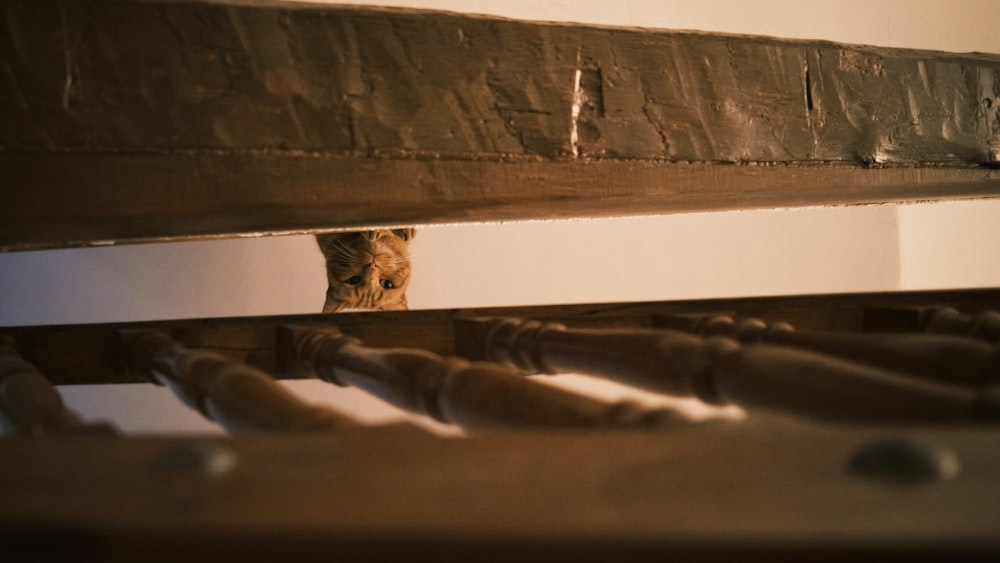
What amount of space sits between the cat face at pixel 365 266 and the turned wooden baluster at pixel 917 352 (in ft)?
6.20

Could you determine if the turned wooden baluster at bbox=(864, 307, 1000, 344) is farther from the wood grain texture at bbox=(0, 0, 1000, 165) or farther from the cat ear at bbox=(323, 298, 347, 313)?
the cat ear at bbox=(323, 298, 347, 313)

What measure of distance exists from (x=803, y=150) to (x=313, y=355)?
1087mm

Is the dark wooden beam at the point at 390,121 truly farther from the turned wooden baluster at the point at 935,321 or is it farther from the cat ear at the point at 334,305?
the cat ear at the point at 334,305

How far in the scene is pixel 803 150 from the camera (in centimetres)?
167

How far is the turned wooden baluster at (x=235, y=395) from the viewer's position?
90cm

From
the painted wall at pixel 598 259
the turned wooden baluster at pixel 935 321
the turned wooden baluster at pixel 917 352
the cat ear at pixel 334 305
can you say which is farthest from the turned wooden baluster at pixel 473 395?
the painted wall at pixel 598 259

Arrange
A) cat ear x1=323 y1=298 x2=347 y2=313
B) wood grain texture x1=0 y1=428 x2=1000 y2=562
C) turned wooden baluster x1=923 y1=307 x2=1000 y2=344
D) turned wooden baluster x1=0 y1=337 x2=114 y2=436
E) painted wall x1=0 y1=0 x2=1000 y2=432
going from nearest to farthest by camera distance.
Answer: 1. wood grain texture x1=0 y1=428 x2=1000 y2=562
2. turned wooden baluster x1=0 y1=337 x2=114 y2=436
3. turned wooden baluster x1=923 y1=307 x2=1000 y2=344
4. cat ear x1=323 y1=298 x2=347 y2=313
5. painted wall x1=0 y1=0 x2=1000 y2=432

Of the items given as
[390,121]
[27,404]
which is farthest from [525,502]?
[390,121]

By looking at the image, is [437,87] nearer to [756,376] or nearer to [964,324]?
[756,376]

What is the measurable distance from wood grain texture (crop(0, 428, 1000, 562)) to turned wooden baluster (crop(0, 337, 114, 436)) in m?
0.39

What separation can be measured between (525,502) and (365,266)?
242 cm

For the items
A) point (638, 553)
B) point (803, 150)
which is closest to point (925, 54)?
point (803, 150)

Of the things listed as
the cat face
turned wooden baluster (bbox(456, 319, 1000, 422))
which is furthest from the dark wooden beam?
the cat face

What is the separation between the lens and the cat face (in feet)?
9.36
